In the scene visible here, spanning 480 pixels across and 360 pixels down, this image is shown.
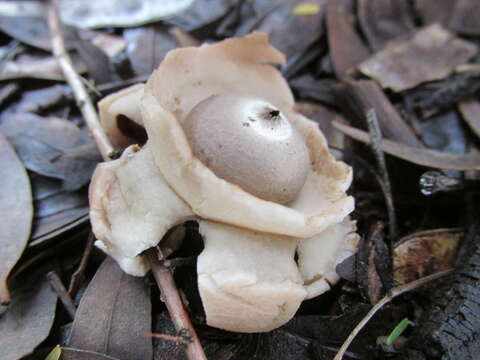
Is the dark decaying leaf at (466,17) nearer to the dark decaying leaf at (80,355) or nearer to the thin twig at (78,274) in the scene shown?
the thin twig at (78,274)

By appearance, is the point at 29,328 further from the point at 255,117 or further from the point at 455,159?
the point at 455,159

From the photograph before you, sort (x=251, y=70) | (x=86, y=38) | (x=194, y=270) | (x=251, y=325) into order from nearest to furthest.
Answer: (x=251, y=325)
(x=194, y=270)
(x=251, y=70)
(x=86, y=38)

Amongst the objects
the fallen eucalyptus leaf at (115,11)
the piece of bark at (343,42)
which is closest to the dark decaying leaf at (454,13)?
the piece of bark at (343,42)

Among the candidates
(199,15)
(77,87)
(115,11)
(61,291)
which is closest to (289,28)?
(199,15)

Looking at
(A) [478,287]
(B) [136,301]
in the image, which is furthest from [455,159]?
(B) [136,301]

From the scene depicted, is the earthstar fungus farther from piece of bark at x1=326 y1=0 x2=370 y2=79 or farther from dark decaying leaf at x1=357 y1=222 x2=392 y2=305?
piece of bark at x1=326 y1=0 x2=370 y2=79
